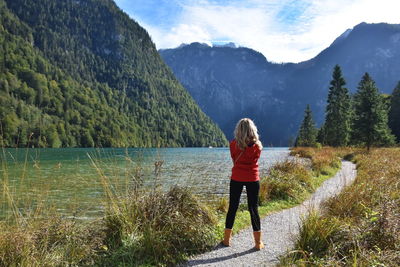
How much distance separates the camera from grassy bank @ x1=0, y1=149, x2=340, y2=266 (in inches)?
191

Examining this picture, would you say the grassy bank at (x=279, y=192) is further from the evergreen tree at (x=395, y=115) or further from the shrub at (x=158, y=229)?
the evergreen tree at (x=395, y=115)

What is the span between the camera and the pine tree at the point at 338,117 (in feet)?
162

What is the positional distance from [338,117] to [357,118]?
9.41 meters

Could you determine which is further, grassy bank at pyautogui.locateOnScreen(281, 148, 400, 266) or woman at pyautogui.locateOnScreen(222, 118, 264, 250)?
woman at pyautogui.locateOnScreen(222, 118, 264, 250)

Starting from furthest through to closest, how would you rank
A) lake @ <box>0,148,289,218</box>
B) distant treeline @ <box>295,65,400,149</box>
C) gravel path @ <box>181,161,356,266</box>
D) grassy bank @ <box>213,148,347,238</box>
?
distant treeline @ <box>295,65,400,149</box> < grassy bank @ <box>213,148,347,238</box> < lake @ <box>0,148,289,218</box> < gravel path @ <box>181,161,356,266</box>

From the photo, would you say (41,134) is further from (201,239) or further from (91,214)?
(91,214)

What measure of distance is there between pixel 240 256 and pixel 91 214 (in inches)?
306

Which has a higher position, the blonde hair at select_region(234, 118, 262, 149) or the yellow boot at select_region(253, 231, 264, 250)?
the blonde hair at select_region(234, 118, 262, 149)

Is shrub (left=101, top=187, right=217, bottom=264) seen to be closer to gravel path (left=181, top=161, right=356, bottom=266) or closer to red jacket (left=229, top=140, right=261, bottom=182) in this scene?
gravel path (left=181, top=161, right=356, bottom=266)

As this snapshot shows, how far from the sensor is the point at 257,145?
6.22m

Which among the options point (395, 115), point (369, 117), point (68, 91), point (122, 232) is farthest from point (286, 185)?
point (68, 91)

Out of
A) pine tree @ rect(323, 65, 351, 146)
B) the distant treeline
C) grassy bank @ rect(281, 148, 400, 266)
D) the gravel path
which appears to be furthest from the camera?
pine tree @ rect(323, 65, 351, 146)

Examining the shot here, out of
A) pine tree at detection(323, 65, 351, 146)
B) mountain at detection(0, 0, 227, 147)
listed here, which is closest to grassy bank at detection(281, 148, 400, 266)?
pine tree at detection(323, 65, 351, 146)

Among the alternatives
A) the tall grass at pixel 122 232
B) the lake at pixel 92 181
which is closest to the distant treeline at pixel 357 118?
the lake at pixel 92 181
